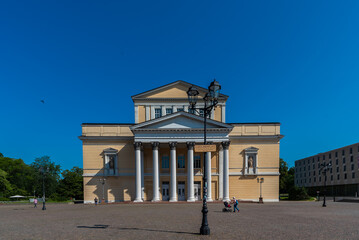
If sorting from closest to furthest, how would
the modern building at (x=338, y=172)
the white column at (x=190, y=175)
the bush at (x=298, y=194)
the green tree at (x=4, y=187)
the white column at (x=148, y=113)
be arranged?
the white column at (x=190, y=175)
the white column at (x=148, y=113)
the bush at (x=298, y=194)
the green tree at (x=4, y=187)
the modern building at (x=338, y=172)

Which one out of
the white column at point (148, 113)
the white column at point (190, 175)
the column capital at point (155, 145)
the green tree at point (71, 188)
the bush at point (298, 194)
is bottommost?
the green tree at point (71, 188)

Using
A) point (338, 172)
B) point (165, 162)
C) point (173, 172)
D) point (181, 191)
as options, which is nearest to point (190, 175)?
point (173, 172)

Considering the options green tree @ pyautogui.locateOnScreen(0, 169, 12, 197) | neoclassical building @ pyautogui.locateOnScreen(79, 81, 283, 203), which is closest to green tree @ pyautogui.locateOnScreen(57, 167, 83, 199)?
green tree @ pyautogui.locateOnScreen(0, 169, 12, 197)

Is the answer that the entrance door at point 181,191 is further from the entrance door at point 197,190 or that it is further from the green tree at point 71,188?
the green tree at point 71,188

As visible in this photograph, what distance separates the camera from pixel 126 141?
40.7 meters

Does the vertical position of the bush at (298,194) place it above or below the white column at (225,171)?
below

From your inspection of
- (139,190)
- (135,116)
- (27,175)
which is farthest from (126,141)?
(27,175)

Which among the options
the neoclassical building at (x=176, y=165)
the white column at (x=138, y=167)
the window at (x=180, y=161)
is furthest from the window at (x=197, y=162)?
the white column at (x=138, y=167)

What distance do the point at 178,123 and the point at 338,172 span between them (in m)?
65.2

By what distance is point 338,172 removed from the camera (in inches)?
3036

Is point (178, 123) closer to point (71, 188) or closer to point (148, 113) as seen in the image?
point (148, 113)

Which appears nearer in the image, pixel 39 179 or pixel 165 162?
pixel 165 162

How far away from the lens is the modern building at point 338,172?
230 feet

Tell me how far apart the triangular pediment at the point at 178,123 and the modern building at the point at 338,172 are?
144 ft
